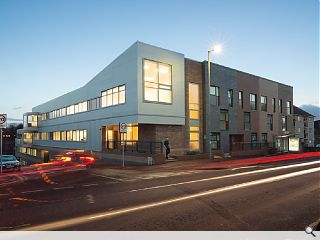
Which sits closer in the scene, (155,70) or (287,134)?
(155,70)

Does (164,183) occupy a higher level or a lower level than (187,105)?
lower

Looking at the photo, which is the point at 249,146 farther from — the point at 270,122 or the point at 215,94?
the point at 215,94

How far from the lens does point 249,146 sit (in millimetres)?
35062

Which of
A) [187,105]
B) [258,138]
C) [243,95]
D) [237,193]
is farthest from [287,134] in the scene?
[237,193]

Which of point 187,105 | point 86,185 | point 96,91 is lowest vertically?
point 86,185

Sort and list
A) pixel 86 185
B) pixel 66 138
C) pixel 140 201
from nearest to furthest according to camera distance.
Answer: pixel 140 201, pixel 86 185, pixel 66 138

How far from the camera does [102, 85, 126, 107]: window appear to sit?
26219 mm

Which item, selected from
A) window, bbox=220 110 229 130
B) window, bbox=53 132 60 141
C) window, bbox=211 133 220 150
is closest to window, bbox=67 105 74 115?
window, bbox=53 132 60 141

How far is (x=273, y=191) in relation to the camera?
10.8m

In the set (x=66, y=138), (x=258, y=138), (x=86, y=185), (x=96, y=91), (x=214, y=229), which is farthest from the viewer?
(x=66, y=138)

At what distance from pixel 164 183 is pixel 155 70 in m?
14.5

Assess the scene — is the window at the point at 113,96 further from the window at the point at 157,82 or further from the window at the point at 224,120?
the window at the point at 224,120

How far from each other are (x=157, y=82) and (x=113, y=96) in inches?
208
